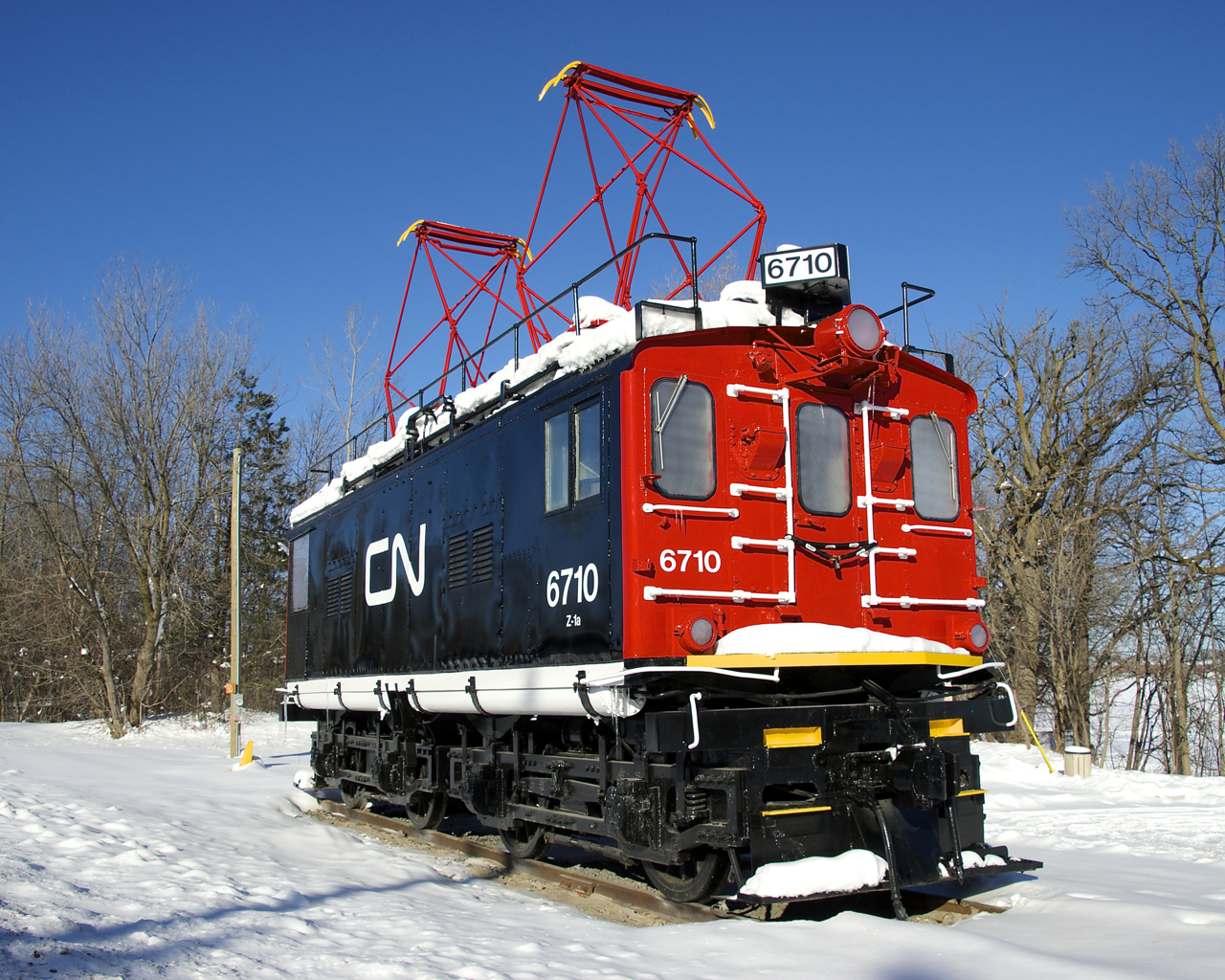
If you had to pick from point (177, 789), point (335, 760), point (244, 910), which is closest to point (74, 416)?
point (177, 789)

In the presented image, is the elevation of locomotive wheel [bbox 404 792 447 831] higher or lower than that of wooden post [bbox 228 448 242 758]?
lower

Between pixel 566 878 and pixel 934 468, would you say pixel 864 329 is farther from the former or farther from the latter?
pixel 566 878

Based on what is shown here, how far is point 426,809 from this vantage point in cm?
1053

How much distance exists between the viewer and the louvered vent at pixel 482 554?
8.29m

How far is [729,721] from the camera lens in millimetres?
6051

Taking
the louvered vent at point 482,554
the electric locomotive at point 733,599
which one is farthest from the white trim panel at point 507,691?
the louvered vent at point 482,554

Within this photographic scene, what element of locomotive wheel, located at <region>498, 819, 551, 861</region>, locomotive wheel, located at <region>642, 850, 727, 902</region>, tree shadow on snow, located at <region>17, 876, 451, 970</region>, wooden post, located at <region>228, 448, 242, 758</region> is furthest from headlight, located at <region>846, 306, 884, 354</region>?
wooden post, located at <region>228, 448, 242, 758</region>

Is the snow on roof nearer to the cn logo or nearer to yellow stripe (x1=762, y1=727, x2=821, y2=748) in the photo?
the cn logo

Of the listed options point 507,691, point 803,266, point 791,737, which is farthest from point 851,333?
point 507,691

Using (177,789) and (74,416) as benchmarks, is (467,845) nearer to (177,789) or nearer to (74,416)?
(177,789)

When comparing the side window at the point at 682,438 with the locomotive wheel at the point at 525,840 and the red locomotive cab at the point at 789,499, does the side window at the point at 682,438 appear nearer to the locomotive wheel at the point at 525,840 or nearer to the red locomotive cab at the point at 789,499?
the red locomotive cab at the point at 789,499

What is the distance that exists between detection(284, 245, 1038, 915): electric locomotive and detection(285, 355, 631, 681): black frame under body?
3 centimetres

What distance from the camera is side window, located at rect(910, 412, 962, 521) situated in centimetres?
757

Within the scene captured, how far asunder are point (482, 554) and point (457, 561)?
570mm
